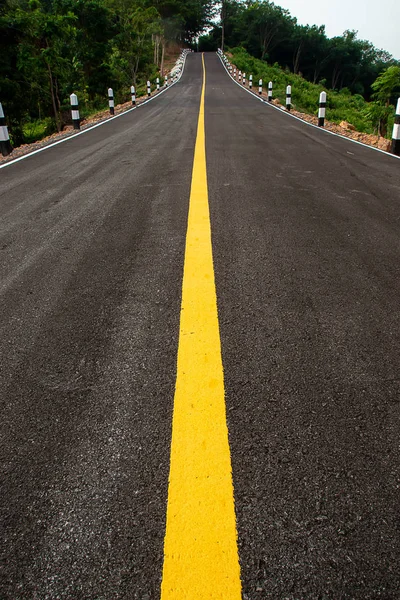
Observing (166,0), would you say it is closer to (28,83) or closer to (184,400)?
(28,83)

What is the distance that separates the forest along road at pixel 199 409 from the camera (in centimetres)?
92

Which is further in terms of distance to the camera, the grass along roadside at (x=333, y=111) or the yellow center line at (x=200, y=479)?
the grass along roadside at (x=333, y=111)

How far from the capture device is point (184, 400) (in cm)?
136

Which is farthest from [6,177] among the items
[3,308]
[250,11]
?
[250,11]

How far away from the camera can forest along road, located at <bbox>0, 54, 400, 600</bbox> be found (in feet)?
3.01

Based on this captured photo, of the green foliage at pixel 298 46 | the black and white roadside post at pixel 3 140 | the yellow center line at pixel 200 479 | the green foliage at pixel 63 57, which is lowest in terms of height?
the yellow center line at pixel 200 479

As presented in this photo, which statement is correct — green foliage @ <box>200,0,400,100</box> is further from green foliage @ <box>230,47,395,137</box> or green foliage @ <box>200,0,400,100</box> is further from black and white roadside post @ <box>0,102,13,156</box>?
black and white roadside post @ <box>0,102,13,156</box>

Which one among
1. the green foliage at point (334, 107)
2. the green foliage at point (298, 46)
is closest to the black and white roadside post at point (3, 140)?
the green foliage at point (334, 107)

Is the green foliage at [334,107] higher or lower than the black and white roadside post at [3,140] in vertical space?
higher

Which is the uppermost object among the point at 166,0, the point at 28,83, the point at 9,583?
the point at 166,0

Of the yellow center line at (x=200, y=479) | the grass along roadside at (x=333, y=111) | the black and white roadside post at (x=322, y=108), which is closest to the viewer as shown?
the yellow center line at (x=200, y=479)

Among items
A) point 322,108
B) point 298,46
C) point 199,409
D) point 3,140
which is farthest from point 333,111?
point 298,46

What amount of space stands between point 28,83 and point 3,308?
2140cm

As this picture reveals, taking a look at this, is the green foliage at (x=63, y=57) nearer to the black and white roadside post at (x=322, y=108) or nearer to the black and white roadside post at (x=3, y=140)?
the black and white roadside post at (x=3, y=140)
